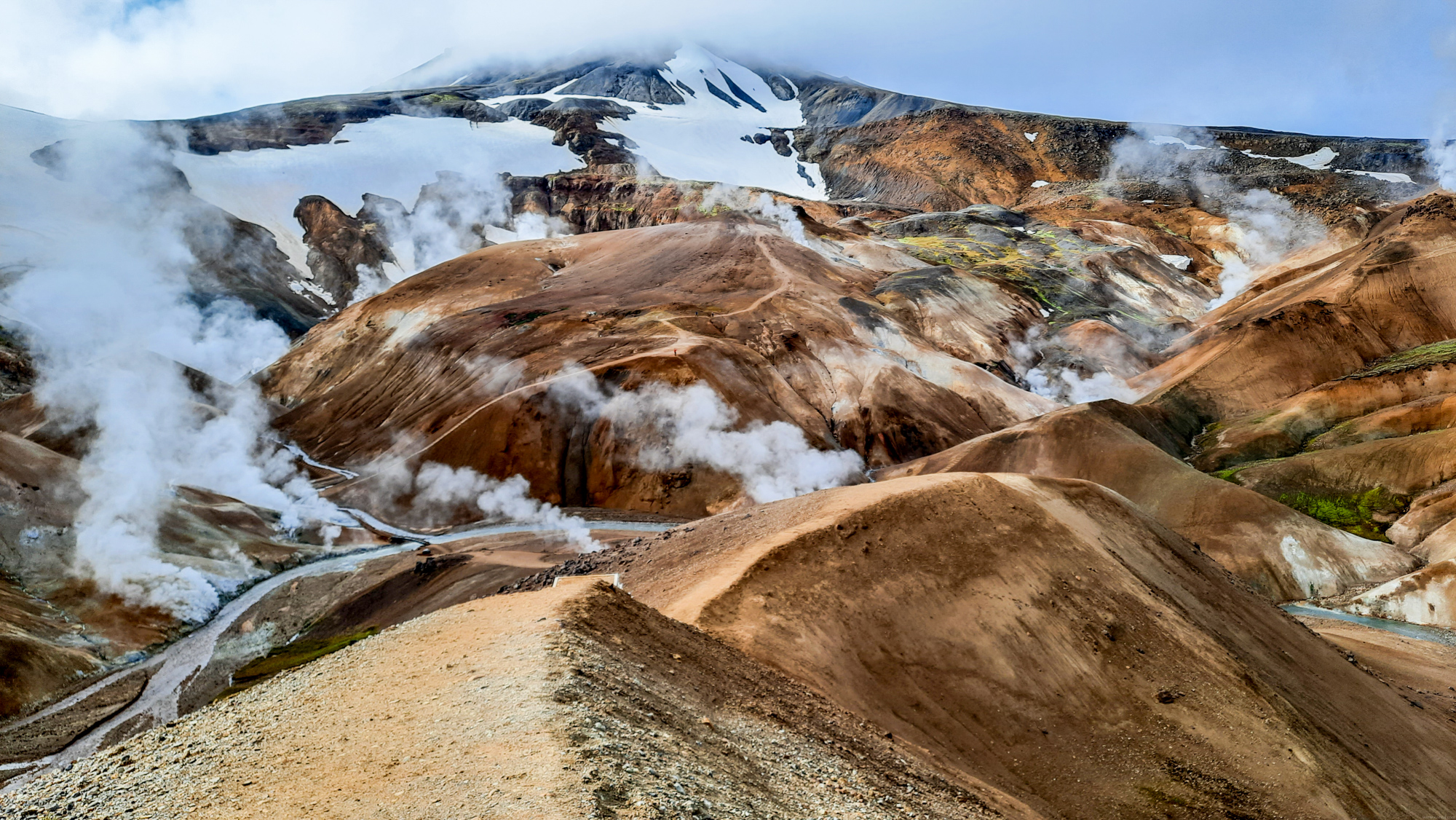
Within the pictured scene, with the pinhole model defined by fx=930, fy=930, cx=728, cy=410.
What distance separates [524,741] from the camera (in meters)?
9.66

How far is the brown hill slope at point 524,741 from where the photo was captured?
894 centimetres

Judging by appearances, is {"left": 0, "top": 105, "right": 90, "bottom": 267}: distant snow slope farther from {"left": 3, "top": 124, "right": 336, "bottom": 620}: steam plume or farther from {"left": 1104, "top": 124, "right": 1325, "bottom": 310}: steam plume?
{"left": 1104, "top": 124, "right": 1325, "bottom": 310}: steam plume

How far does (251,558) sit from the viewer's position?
139ft

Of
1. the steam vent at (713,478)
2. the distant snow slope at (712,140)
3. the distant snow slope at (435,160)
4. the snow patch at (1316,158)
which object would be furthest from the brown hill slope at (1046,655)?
the snow patch at (1316,158)

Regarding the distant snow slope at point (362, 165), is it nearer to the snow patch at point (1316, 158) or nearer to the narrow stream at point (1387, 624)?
the snow patch at point (1316, 158)

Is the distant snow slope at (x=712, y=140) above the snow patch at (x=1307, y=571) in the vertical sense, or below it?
above

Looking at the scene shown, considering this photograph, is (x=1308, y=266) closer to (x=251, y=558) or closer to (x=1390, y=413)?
(x=1390, y=413)

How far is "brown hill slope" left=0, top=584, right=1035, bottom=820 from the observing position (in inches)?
352

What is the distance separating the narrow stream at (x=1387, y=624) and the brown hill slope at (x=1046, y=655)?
12.5 m

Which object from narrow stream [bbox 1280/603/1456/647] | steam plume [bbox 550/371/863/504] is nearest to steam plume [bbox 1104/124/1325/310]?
steam plume [bbox 550/371/863/504]

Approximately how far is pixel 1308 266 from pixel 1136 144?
5880cm

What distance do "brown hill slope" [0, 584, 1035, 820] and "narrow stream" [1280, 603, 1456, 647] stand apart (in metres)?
30.0

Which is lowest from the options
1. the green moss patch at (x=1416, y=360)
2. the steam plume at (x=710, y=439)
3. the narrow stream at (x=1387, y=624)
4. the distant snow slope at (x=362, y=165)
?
the narrow stream at (x=1387, y=624)

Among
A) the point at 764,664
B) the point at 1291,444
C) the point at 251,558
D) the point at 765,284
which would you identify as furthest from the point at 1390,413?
the point at 251,558
